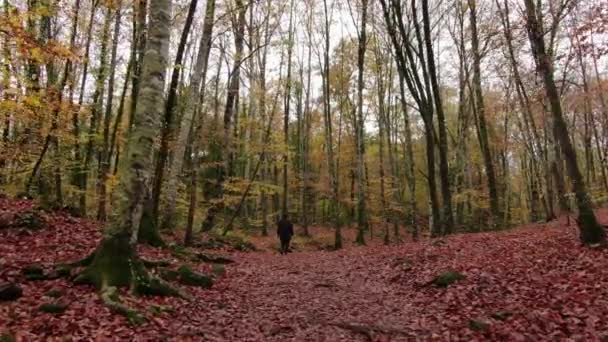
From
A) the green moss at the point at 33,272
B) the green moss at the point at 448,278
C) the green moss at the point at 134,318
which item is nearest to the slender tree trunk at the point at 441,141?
the green moss at the point at 448,278

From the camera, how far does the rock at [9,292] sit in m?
5.64

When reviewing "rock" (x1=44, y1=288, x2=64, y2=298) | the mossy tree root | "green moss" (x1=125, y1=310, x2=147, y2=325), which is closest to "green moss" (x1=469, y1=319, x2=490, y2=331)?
"green moss" (x1=125, y1=310, x2=147, y2=325)

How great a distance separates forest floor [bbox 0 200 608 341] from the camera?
547 centimetres

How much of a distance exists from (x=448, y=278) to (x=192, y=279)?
5133 mm

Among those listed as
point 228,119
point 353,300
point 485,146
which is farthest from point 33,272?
point 485,146

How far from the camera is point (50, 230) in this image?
1054 centimetres

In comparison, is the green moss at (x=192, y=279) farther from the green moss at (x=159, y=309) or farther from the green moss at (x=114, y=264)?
the green moss at (x=159, y=309)

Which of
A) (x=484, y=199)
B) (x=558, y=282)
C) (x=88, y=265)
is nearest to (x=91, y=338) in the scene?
(x=88, y=265)

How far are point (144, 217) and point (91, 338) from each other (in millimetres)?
7019

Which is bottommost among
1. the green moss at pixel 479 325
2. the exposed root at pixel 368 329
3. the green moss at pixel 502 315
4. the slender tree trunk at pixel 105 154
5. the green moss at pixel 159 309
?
the exposed root at pixel 368 329

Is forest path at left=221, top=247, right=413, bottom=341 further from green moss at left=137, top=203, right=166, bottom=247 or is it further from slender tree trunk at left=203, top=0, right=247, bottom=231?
slender tree trunk at left=203, top=0, right=247, bottom=231

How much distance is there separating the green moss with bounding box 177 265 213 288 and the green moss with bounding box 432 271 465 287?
15.2 feet

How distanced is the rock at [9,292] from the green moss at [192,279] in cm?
302

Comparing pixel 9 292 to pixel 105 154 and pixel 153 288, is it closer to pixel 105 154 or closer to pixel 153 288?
pixel 153 288
